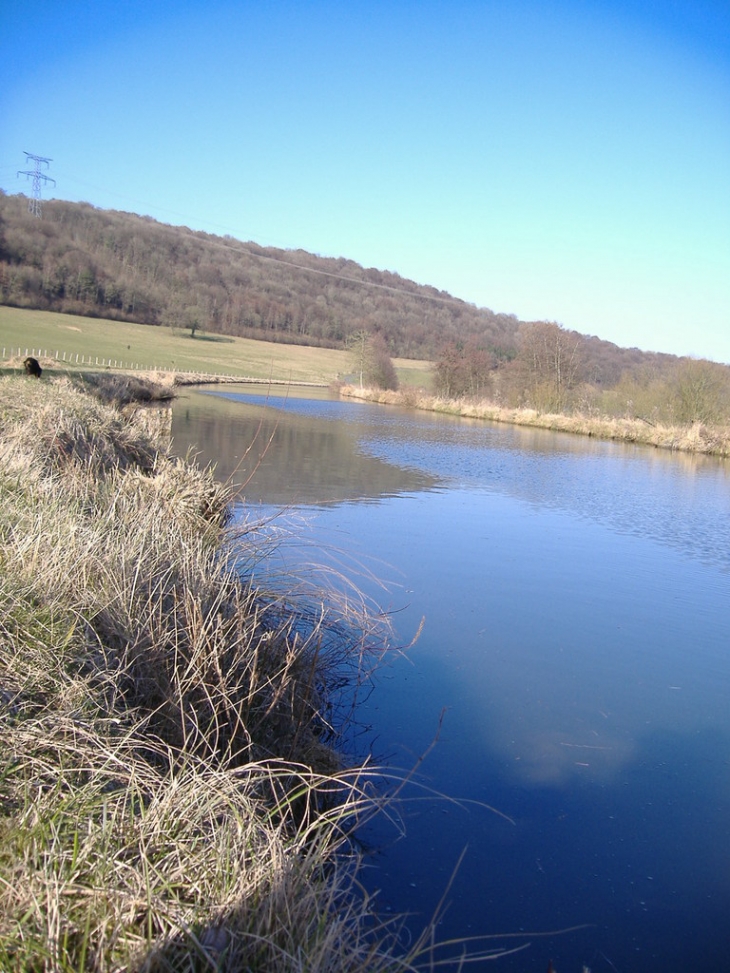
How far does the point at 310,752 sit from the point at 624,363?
63.6m

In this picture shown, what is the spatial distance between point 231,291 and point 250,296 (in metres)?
1.80

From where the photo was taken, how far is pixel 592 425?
32.5 meters

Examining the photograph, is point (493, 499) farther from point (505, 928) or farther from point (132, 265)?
point (132, 265)

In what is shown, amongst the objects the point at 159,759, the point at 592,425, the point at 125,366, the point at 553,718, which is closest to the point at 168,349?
the point at 125,366

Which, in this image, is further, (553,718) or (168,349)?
(168,349)

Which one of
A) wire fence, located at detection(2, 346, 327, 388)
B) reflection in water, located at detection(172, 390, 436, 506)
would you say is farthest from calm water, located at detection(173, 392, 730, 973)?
wire fence, located at detection(2, 346, 327, 388)

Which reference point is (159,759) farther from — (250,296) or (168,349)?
(250,296)

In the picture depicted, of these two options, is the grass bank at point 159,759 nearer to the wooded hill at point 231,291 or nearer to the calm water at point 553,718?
the calm water at point 553,718

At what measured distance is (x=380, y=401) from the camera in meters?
44.7

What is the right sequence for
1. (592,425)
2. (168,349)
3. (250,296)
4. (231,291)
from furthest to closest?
(231,291) → (250,296) → (168,349) → (592,425)

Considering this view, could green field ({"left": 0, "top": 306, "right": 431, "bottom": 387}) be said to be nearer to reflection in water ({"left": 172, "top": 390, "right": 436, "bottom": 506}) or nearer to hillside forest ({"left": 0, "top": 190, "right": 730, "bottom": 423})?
hillside forest ({"left": 0, "top": 190, "right": 730, "bottom": 423})

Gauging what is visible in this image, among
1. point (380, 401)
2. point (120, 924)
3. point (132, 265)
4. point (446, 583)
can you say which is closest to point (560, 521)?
point (446, 583)

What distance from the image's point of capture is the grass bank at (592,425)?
28.3m

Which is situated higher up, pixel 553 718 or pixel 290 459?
pixel 290 459
